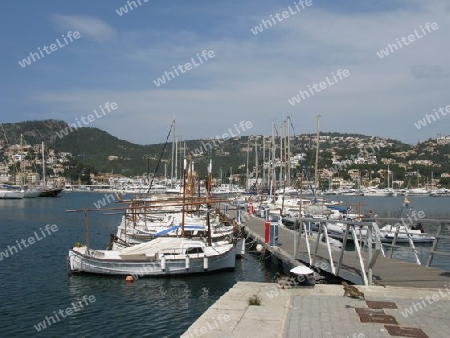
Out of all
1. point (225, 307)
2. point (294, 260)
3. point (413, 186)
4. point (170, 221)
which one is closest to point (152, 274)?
point (294, 260)

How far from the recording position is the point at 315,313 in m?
9.01

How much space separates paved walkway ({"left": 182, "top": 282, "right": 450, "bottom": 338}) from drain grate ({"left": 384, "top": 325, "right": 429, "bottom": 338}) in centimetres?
6

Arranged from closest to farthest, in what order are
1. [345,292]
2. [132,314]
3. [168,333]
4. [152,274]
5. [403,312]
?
[403,312] → [345,292] → [168,333] → [132,314] → [152,274]

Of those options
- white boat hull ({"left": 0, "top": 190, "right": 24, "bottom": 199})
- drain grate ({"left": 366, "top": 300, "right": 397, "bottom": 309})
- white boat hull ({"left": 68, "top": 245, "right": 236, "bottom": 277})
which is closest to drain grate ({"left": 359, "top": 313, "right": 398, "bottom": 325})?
drain grate ({"left": 366, "top": 300, "right": 397, "bottom": 309})

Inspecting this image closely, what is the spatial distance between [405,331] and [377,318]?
2.46 feet

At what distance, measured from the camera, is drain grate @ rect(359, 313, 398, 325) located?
27.7 feet

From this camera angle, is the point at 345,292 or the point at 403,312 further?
the point at 345,292

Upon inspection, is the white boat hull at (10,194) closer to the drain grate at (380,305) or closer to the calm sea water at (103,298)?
the calm sea water at (103,298)

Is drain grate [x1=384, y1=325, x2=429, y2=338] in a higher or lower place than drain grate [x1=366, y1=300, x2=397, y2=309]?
higher

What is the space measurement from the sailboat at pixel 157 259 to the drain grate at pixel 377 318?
14.4m

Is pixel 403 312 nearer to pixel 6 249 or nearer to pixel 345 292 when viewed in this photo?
pixel 345 292

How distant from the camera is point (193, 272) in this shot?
22734 millimetres

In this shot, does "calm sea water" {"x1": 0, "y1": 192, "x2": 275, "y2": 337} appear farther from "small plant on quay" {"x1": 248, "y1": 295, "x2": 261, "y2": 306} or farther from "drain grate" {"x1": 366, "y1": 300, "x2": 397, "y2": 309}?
"drain grate" {"x1": 366, "y1": 300, "x2": 397, "y2": 309}

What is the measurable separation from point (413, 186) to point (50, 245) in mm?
188785
